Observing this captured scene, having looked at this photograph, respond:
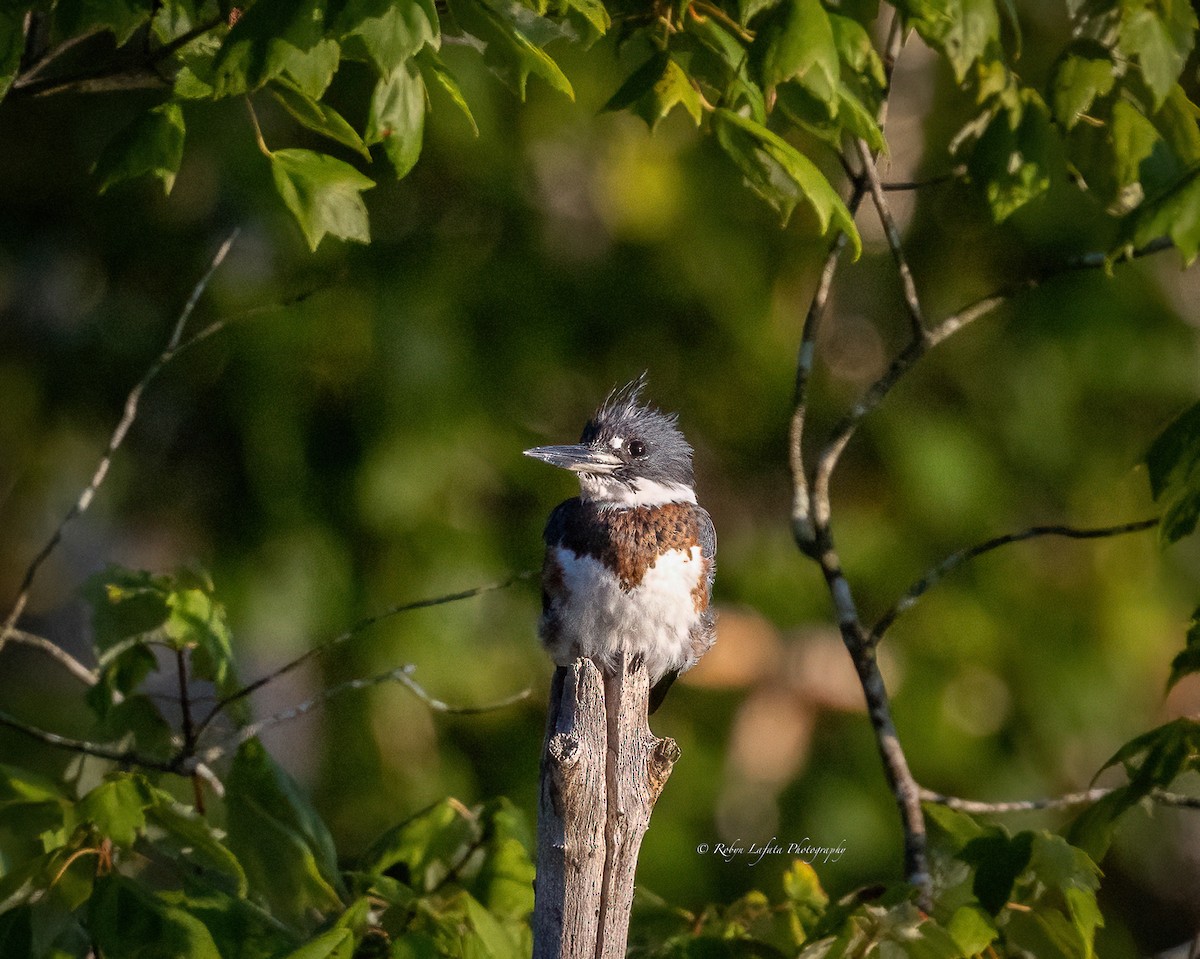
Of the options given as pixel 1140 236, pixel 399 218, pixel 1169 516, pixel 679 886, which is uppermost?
pixel 1140 236

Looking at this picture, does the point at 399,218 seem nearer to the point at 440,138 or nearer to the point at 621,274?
the point at 440,138

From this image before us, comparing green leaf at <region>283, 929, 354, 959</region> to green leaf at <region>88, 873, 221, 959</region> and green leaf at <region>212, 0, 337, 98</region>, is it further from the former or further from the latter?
green leaf at <region>212, 0, 337, 98</region>

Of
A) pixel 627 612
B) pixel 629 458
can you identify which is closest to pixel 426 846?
pixel 627 612

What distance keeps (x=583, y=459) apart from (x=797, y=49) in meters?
1.05

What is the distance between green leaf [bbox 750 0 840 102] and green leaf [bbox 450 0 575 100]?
11.1 inches

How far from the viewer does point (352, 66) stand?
3957 millimetres

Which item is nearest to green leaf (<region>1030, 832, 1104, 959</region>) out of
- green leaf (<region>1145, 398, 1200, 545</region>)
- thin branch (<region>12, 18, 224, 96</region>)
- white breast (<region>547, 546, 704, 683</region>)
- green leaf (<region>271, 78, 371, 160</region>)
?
green leaf (<region>1145, 398, 1200, 545</region>)

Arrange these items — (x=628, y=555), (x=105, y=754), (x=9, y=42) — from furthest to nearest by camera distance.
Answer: (x=628, y=555) < (x=105, y=754) < (x=9, y=42)

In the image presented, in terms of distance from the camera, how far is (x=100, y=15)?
192cm

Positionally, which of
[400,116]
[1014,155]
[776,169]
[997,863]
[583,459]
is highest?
[400,116]

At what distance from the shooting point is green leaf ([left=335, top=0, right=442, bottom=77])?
1710mm

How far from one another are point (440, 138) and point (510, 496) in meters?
1.11

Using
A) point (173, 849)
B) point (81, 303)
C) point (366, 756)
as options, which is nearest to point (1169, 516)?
point (173, 849)

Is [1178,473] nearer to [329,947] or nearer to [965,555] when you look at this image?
[965,555]
